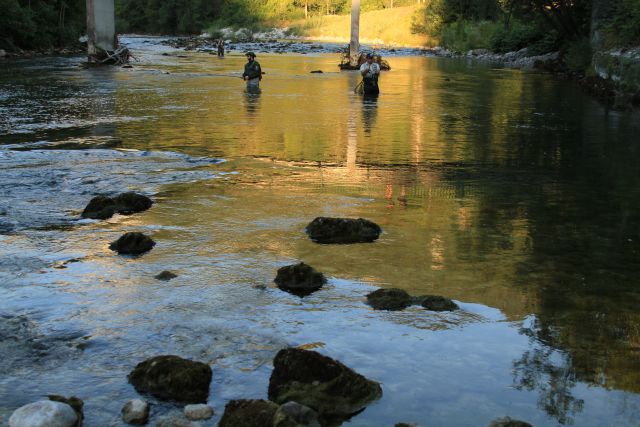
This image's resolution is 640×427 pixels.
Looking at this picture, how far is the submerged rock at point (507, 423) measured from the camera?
4398 millimetres

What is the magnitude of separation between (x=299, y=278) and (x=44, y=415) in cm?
302

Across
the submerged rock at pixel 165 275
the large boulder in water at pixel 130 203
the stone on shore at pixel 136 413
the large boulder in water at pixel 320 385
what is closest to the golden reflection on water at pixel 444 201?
the large boulder in water at pixel 130 203

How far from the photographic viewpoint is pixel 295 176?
1202 centimetres

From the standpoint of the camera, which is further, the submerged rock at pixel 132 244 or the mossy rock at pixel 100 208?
the mossy rock at pixel 100 208

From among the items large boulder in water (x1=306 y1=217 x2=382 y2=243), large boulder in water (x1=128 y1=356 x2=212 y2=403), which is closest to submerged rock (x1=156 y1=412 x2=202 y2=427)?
large boulder in water (x1=128 y1=356 x2=212 y2=403)

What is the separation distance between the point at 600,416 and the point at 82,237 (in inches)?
221

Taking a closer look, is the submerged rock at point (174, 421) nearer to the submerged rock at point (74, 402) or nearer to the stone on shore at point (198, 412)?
the stone on shore at point (198, 412)

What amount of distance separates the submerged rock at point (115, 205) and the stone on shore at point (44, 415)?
505cm

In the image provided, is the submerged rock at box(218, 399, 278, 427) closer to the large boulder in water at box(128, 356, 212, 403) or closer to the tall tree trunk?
A: the large boulder in water at box(128, 356, 212, 403)

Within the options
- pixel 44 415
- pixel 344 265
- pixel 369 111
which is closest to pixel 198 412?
pixel 44 415

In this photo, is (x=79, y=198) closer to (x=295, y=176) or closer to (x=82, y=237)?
(x=82, y=237)

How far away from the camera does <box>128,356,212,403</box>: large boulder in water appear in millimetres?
4883

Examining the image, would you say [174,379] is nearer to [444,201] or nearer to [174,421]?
[174,421]

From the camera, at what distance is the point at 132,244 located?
791cm
